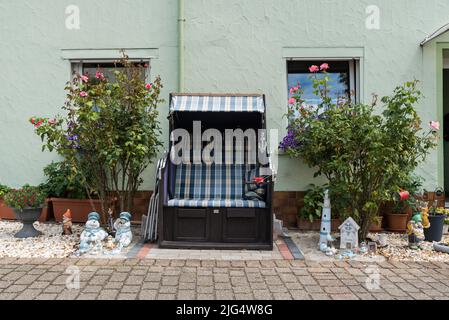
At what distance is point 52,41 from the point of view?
20.7 feet

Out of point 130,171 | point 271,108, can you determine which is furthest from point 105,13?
point 271,108

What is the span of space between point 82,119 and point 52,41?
2.21m

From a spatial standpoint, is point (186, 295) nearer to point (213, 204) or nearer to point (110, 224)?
point (213, 204)

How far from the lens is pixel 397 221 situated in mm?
5855

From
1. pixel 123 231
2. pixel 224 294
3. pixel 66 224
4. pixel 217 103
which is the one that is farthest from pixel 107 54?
pixel 224 294

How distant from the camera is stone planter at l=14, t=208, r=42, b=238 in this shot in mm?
5285

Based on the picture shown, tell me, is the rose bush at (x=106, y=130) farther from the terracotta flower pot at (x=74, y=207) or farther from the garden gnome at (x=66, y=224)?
Result: the terracotta flower pot at (x=74, y=207)

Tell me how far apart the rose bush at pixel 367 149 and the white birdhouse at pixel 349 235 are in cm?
20

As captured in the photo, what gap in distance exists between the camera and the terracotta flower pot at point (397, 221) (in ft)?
19.2

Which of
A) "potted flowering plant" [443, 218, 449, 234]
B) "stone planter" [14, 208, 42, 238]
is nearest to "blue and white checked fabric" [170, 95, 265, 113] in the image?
"stone planter" [14, 208, 42, 238]

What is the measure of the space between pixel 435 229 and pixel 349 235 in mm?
1433

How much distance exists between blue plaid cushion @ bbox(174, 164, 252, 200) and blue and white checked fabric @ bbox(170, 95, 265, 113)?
1.23 meters

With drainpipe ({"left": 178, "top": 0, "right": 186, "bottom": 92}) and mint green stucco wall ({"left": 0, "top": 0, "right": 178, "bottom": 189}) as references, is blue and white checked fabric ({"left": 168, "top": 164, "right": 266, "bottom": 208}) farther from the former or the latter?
drainpipe ({"left": 178, "top": 0, "right": 186, "bottom": 92})

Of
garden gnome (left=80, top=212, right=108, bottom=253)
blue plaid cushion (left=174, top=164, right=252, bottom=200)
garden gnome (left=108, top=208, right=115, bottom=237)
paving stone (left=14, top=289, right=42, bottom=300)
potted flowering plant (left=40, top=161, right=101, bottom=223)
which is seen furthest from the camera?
potted flowering plant (left=40, top=161, right=101, bottom=223)
